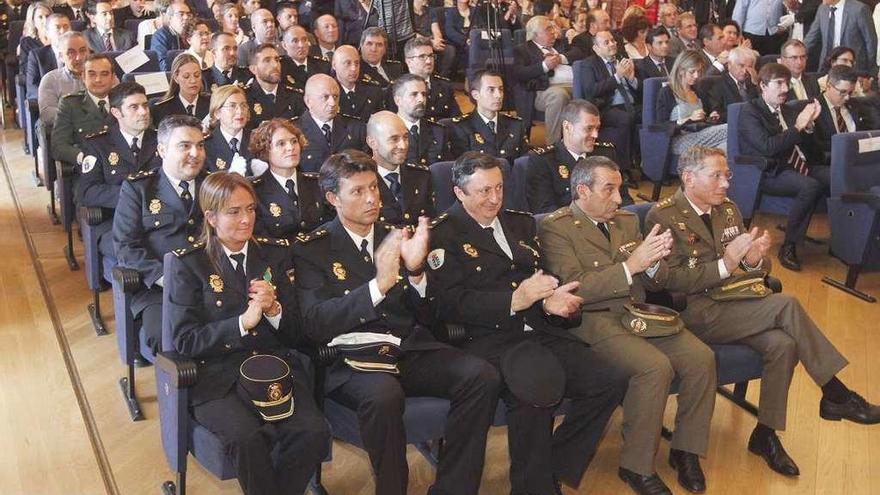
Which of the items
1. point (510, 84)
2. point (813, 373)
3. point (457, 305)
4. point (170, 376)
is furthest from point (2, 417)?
point (510, 84)

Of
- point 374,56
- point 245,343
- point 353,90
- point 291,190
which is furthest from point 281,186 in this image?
point 374,56

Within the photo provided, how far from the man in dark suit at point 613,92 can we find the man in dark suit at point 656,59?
0.23 metres

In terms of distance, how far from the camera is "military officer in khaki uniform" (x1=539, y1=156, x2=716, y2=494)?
369 cm

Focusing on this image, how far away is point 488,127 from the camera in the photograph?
224 inches

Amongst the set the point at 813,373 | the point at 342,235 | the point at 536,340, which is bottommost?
the point at 813,373

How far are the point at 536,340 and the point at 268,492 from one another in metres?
1.13

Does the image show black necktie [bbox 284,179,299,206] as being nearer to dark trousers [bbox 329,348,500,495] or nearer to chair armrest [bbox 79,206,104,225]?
chair armrest [bbox 79,206,104,225]

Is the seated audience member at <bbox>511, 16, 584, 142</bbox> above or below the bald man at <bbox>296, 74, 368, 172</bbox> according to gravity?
below

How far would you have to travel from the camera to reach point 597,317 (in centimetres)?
386

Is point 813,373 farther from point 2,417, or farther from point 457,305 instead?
point 2,417

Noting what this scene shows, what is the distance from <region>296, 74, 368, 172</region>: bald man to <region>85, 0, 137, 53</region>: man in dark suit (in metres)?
2.96

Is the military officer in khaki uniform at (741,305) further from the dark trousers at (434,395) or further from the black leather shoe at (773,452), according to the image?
the dark trousers at (434,395)

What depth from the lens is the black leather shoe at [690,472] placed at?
3.75 m

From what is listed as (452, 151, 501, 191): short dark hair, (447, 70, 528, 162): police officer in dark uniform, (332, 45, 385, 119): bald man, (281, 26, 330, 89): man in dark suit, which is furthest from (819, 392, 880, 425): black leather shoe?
(281, 26, 330, 89): man in dark suit
